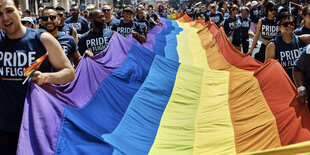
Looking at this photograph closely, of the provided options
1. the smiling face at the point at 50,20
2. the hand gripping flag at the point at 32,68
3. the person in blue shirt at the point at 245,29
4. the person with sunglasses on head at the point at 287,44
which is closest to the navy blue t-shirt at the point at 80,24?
the person in blue shirt at the point at 245,29

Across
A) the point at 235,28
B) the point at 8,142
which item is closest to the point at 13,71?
the point at 8,142

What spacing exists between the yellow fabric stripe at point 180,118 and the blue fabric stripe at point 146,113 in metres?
0.10

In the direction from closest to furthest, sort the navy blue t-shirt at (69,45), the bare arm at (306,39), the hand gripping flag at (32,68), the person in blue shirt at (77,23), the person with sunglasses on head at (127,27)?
the hand gripping flag at (32,68) → the navy blue t-shirt at (69,45) → the bare arm at (306,39) → the person with sunglasses on head at (127,27) → the person in blue shirt at (77,23)

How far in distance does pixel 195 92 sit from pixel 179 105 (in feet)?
3.40

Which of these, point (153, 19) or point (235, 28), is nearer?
point (235, 28)

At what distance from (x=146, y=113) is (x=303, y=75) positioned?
271cm

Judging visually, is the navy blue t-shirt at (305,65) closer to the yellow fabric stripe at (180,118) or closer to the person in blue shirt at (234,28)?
the yellow fabric stripe at (180,118)


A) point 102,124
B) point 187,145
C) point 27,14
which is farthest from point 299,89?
point 27,14

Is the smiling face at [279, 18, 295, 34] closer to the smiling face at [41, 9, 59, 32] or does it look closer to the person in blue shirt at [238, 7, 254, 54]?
the smiling face at [41, 9, 59, 32]

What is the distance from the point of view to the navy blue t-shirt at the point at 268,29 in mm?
9164

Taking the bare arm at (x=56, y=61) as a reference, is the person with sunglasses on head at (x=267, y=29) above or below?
below

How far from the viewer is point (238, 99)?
727cm

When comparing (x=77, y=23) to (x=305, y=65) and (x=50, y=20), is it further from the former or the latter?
(x=305, y=65)

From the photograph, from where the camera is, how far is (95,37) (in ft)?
27.0
